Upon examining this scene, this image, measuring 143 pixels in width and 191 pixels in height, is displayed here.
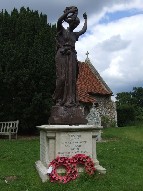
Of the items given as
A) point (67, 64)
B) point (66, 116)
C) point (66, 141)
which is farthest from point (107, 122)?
point (66, 141)

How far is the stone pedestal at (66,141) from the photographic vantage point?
970cm

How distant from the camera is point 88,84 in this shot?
33781mm

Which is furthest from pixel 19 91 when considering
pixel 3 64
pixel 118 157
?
pixel 118 157

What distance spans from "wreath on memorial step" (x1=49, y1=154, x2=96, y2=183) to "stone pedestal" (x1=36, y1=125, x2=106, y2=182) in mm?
239

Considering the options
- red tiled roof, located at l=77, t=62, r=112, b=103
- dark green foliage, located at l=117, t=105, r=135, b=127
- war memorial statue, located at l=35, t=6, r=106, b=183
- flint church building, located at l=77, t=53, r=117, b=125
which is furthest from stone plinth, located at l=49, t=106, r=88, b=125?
dark green foliage, located at l=117, t=105, r=135, b=127

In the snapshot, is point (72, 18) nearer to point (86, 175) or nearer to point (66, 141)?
point (66, 141)

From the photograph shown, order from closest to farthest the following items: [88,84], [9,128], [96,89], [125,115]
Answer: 1. [9,128]
2. [88,84]
3. [96,89]
4. [125,115]

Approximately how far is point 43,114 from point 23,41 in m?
4.35

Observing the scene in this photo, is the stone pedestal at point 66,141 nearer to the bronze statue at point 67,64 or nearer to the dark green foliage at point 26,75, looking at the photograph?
the bronze statue at point 67,64

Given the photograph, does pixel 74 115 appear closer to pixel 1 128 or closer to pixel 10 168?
pixel 10 168

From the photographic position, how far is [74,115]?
10.4 m

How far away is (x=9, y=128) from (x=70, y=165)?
11.7 meters

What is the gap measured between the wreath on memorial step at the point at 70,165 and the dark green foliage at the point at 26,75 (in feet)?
41.2

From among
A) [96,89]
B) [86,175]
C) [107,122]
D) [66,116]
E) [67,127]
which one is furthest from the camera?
[107,122]
